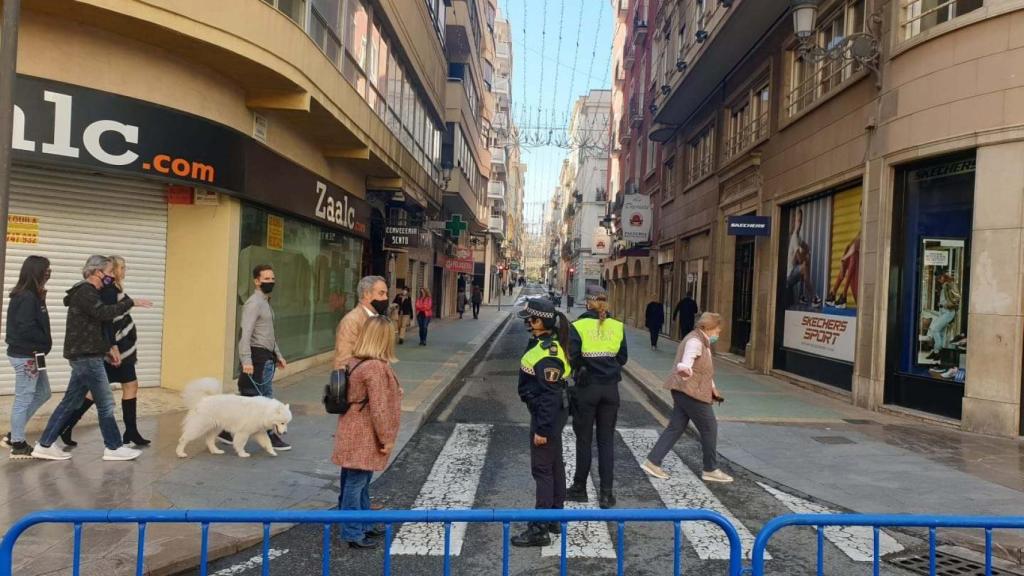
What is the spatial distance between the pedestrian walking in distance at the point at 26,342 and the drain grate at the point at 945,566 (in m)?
6.82

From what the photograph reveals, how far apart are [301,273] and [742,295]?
11.1 meters

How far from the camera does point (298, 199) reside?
36.7 ft

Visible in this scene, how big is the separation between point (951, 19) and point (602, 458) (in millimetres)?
8261

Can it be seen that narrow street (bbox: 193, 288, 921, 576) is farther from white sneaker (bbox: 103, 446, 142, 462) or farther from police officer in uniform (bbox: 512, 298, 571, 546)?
white sneaker (bbox: 103, 446, 142, 462)

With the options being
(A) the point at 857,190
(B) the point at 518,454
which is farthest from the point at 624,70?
(B) the point at 518,454

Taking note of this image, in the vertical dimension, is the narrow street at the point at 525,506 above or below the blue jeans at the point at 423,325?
below

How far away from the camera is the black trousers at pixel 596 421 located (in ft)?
17.3

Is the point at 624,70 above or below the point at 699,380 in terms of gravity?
above

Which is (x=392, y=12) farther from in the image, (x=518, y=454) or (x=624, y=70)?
(x=624, y=70)

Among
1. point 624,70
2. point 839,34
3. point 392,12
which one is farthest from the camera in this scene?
point 624,70

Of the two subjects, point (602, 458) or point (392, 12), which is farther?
point (392, 12)

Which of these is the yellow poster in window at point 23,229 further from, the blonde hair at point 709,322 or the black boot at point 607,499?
the blonde hair at point 709,322

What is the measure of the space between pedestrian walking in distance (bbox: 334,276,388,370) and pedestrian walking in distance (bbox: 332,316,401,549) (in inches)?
15.0

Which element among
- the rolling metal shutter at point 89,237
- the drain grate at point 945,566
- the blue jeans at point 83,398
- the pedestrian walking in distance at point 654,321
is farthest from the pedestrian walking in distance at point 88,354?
the pedestrian walking in distance at point 654,321
